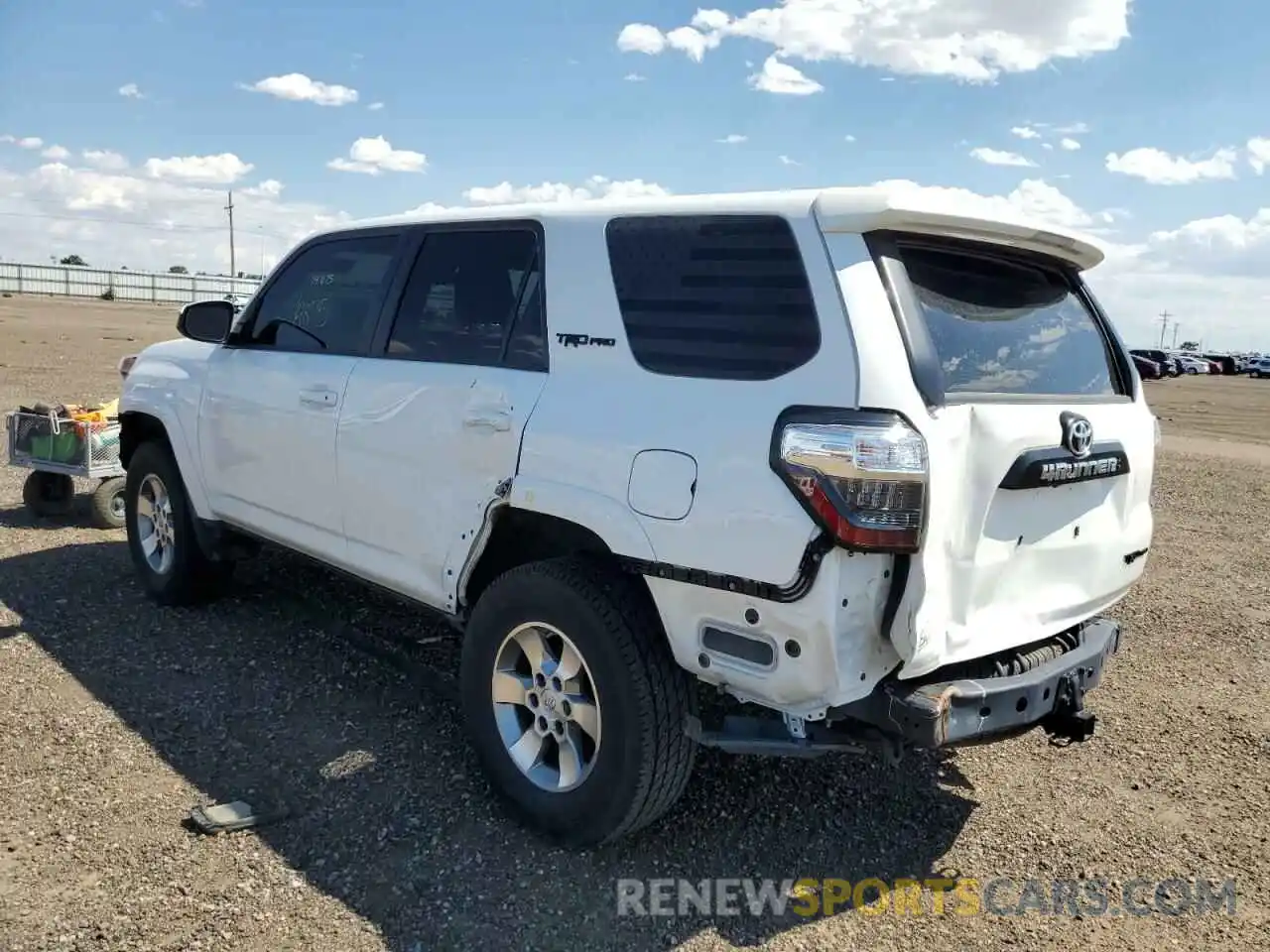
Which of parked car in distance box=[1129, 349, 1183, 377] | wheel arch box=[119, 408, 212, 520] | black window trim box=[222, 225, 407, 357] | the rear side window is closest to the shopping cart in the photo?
wheel arch box=[119, 408, 212, 520]

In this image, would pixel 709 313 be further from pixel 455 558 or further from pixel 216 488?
pixel 216 488

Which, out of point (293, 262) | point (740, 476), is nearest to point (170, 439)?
point (293, 262)

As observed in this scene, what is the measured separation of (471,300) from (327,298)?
105cm

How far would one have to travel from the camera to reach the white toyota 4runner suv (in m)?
2.67

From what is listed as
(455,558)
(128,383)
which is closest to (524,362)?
(455,558)

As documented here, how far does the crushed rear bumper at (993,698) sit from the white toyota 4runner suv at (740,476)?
0.5 inches

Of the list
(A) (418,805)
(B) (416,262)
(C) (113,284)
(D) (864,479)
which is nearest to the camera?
(D) (864,479)

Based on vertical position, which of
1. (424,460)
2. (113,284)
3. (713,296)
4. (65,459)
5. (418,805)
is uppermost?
(113,284)

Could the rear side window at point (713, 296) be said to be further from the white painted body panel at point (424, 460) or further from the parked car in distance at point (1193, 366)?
the parked car in distance at point (1193, 366)

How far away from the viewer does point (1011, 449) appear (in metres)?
2.85

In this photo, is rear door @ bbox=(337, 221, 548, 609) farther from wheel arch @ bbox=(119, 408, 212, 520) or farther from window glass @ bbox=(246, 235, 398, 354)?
wheel arch @ bbox=(119, 408, 212, 520)

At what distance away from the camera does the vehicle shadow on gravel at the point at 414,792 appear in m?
3.04

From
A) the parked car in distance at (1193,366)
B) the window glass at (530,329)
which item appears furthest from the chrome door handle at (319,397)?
the parked car in distance at (1193,366)

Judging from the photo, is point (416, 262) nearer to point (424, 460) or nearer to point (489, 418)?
point (424, 460)
